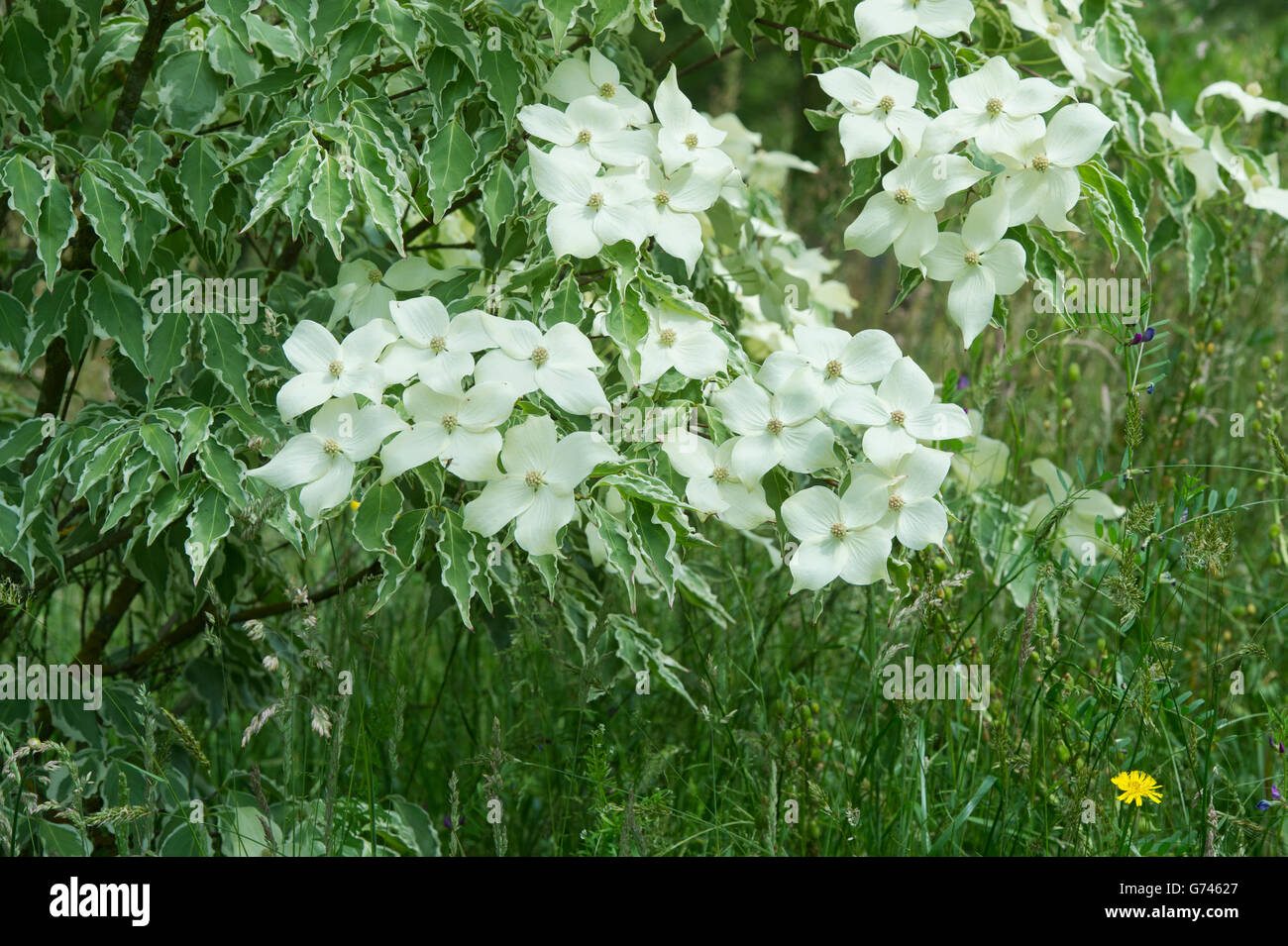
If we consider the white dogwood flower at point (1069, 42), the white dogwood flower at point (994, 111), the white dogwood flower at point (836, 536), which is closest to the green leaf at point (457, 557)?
the white dogwood flower at point (836, 536)

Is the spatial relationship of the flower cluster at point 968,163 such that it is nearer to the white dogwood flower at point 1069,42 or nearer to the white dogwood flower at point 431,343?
the white dogwood flower at point 1069,42

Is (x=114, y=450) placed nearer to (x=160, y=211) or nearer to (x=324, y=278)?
(x=160, y=211)

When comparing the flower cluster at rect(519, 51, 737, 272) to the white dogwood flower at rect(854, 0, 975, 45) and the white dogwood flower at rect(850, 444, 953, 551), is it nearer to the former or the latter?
the white dogwood flower at rect(854, 0, 975, 45)

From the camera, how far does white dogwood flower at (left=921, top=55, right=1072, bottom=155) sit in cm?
149

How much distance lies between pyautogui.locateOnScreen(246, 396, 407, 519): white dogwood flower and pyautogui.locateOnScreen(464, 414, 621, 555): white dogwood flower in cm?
Result: 13

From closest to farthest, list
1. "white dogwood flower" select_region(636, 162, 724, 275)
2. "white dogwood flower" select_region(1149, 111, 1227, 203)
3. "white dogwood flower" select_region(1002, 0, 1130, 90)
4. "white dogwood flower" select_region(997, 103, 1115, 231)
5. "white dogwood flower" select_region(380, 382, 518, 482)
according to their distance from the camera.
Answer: "white dogwood flower" select_region(380, 382, 518, 482)
"white dogwood flower" select_region(997, 103, 1115, 231)
"white dogwood flower" select_region(636, 162, 724, 275)
"white dogwood flower" select_region(1002, 0, 1130, 90)
"white dogwood flower" select_region(1149, 111, 1227, 203)

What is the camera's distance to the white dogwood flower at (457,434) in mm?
1372

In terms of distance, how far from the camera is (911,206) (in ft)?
5.05

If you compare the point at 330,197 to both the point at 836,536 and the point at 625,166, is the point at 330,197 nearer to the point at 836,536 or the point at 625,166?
the point at 625,166

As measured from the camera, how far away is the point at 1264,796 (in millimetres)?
2184

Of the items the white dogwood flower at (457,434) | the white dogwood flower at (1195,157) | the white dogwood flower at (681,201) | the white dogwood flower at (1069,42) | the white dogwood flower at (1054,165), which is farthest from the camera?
the white dogwood flower at (1195,157)

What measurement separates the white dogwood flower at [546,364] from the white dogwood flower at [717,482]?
0.14 meters

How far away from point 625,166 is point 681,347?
252 millimetres

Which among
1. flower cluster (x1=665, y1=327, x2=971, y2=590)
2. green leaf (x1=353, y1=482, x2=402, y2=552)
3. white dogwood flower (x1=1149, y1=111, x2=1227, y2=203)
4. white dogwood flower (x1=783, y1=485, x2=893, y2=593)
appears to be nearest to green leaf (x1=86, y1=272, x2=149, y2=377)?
green leaf (x1=353, y1=482, x2=402, y2=552)
